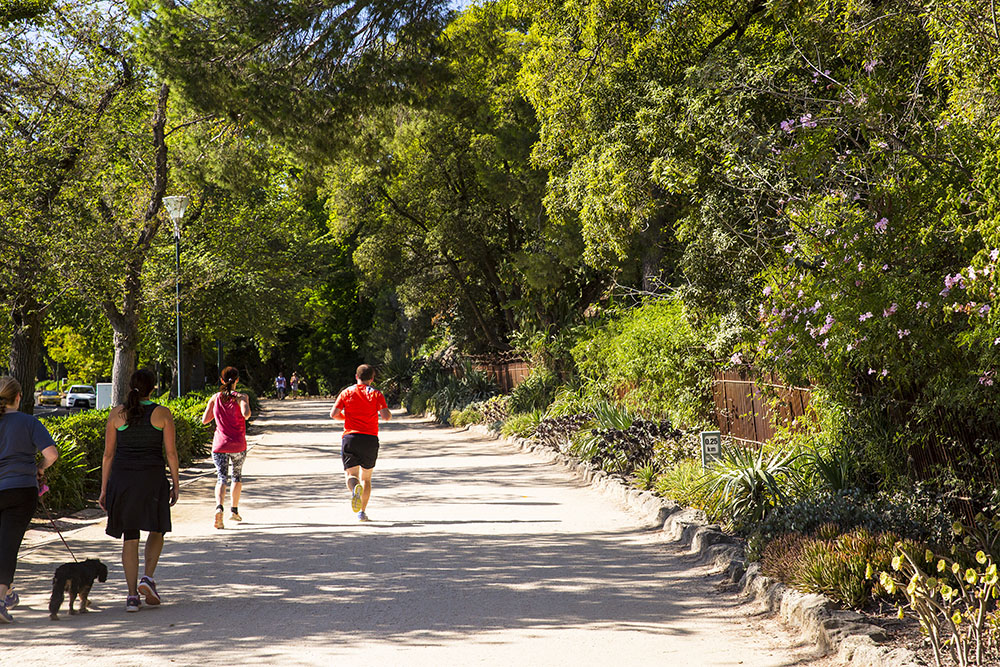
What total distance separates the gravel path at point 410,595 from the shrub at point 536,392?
1120 cm

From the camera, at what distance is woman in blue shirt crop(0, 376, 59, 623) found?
647 cm

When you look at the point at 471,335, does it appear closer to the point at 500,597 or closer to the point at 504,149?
the point at 504,149

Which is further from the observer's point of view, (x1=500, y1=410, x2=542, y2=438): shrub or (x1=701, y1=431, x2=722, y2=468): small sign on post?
(x1=500, y1=410, x2=542, y2=438): shrub

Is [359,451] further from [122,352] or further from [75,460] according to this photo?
[122,352]

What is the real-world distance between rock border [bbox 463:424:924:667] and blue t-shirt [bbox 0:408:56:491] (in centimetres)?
513

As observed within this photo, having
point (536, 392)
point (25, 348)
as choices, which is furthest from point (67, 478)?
point (536, 392)

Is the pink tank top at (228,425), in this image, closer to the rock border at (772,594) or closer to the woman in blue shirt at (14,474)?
the woman in blue shirt at (14,474)

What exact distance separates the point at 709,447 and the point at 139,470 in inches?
247

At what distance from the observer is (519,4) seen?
54.0ft

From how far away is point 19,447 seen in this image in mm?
6613

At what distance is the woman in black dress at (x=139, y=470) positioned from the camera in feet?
22.5

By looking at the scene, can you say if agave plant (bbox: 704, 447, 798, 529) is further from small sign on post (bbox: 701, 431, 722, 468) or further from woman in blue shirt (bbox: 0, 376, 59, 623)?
woman in blue shirt (bbox: 0, 376, 59, 623)

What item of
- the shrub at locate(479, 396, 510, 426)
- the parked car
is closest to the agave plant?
the shrub at locate(479, 396, 510, 426)

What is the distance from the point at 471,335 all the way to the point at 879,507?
30.4 m
